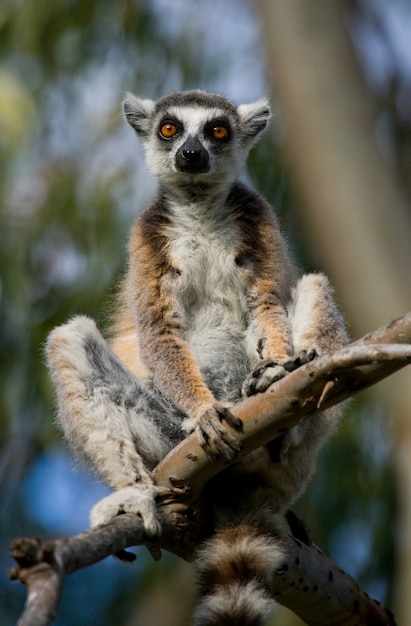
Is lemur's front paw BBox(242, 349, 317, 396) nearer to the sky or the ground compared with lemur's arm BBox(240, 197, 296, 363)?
nearer to the ground

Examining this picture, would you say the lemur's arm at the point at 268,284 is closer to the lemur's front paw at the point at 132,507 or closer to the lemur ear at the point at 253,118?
the lemur ear at the point at 253,118

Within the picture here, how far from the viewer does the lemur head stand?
6.02 m

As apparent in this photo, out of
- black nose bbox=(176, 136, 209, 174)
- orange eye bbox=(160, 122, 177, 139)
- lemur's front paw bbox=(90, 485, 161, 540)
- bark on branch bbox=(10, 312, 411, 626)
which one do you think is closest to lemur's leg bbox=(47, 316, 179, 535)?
lemur's front paw bbox=(90, 485, 161, 540)

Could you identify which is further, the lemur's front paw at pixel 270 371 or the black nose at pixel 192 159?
the black nose at pixel 192 159

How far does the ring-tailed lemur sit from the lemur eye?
0.03 feet

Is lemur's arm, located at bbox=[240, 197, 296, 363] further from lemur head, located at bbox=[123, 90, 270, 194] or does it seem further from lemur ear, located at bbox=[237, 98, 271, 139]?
lemur ear, located at bbox=[237, 98, 271, 139]

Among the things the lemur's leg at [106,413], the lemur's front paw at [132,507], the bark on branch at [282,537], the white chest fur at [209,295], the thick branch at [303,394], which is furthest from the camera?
the white chest fur at [209,295]

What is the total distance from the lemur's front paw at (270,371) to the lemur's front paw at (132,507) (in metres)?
0.70

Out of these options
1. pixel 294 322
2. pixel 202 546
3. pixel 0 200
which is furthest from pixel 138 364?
pixel 0 200

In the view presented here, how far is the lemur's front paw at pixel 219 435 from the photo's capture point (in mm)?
4512

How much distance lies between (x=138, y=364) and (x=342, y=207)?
179 cm

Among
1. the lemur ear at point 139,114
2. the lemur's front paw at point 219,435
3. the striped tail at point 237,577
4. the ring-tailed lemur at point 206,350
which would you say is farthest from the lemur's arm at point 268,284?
the lemur ear at point 139,114

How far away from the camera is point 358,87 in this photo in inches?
199

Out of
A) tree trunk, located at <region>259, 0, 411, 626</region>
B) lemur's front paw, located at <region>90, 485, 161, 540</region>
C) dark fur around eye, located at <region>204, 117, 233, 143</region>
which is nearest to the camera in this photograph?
tree trunk, located at <region>259, 0, 411, 626</region>
